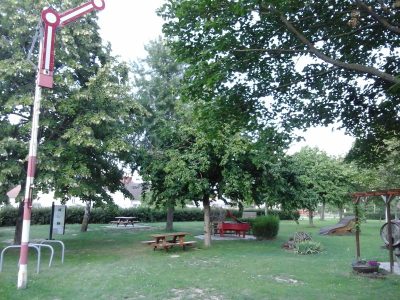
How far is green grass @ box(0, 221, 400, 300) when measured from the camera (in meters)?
8.41

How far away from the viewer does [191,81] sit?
25.0 ft

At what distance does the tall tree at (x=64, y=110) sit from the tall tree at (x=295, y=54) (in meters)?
7.56

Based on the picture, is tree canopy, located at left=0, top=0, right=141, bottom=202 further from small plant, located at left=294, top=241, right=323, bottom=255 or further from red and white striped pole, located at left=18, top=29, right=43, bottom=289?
small plant, located at left=294, top=241, right=323, bottom=255

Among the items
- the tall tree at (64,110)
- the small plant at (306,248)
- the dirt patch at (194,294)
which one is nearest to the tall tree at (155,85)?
the tall tree at (64,110)

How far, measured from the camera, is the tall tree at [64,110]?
45.7 ft

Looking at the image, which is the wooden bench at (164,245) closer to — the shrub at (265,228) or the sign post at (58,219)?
the sign post at (58,219)

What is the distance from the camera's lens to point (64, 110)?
14.6m

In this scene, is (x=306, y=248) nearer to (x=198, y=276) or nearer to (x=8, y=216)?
(x=198, y=276)

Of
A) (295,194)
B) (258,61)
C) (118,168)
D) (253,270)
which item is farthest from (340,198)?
(258,61)

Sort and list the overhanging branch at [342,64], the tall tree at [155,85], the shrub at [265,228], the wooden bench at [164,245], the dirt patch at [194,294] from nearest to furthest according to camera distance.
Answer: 1. the overhanging branch at [342,64]
2. the dirt patch at [194,294]
3. the wooden bench at [164,245]
4. the shrub at [265,228]
5. the tall tree at [155,85]

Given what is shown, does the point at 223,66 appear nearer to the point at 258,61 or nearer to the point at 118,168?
the point at 258,61

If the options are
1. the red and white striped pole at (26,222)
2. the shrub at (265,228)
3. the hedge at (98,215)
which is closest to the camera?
the red and white striped pole at (26,222)

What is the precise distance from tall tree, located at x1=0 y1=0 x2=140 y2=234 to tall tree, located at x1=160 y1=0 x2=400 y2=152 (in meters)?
7.56

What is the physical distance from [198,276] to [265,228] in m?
11.4
